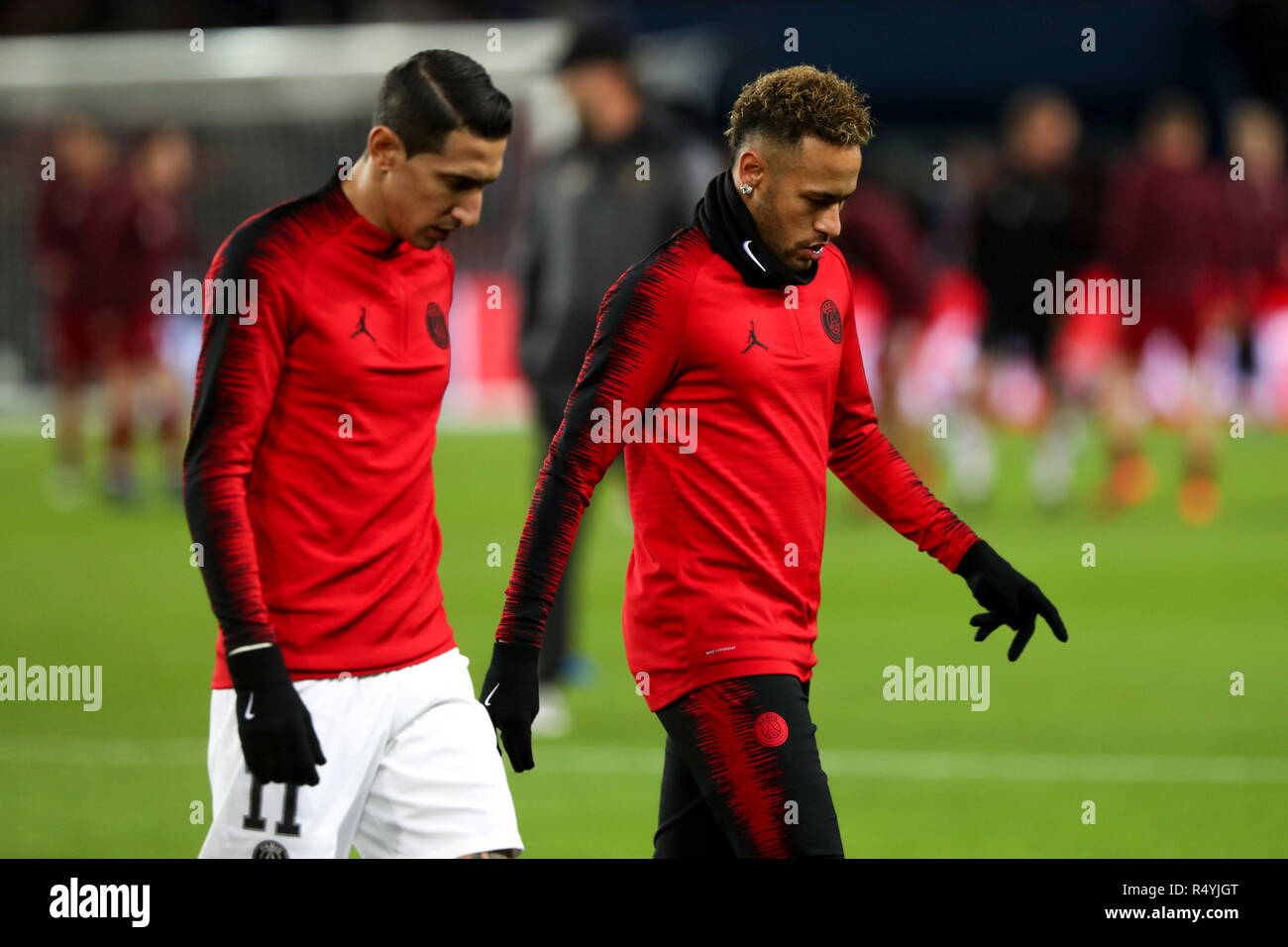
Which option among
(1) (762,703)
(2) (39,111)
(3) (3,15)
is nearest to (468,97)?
(1) (762,703)

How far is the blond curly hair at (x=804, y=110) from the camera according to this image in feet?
11.5

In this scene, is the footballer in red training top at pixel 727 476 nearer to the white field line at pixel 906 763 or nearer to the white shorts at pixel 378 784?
the white shorts at pixel 378 784

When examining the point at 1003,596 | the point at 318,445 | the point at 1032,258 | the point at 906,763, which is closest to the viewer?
the point at 318,445

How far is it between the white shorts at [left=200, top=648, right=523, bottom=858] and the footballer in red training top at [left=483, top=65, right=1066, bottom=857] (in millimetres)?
262

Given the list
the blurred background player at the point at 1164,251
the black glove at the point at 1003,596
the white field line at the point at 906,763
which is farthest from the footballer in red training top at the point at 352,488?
the blurred background player at the point at 1164,251

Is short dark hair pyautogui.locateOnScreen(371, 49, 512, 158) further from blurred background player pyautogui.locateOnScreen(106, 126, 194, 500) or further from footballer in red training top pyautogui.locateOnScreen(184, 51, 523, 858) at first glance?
blurred background player pyautogui.locateOnScreen(106, 126, 194, 500)

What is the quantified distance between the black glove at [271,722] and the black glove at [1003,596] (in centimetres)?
140

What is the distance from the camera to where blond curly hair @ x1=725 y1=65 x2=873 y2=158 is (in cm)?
351

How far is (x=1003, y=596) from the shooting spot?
12.5 feet

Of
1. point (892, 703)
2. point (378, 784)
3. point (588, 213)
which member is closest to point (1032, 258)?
point (892, 703)

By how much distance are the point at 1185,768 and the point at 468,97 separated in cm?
415

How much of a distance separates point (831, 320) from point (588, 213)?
372 centimetres

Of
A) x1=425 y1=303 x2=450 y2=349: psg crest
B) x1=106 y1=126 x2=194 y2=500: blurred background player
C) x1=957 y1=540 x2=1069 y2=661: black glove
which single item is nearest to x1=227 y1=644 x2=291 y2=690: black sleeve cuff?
x1=425 y1=303 x2=450 y2=349: psg crest

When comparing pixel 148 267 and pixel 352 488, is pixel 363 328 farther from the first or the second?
pixel 148 267
